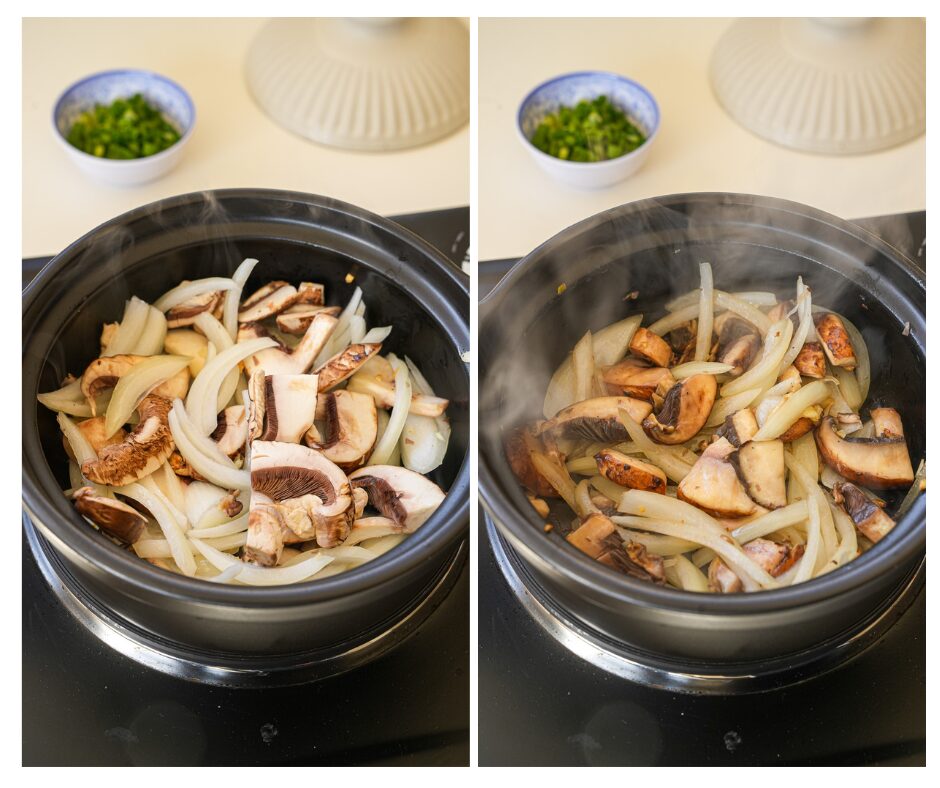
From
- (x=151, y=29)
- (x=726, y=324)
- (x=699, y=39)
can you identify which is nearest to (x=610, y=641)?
(x=726, y=324)

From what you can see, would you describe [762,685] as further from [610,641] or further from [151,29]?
[151,29]

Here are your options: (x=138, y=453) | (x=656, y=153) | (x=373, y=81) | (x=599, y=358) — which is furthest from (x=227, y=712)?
(x=656, y=153)

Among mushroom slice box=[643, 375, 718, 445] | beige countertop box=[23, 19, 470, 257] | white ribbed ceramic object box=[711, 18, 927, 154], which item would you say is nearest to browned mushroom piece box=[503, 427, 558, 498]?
mushroom slice box=[643, 375, 718, 445]

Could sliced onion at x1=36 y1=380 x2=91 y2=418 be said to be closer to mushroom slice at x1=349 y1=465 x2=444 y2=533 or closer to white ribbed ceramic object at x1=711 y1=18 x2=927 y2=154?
mushroom slice at x1=349 y1=465 x2=444 y2=533

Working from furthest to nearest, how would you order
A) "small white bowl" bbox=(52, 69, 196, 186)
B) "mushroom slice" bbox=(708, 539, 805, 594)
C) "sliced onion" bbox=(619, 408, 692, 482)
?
"small white bowl" bbox=(52, 69, 196, 186)
"sliced onion" bbox=(619, 408, 692, 482)
"mushroom slice" bbox=(708, 539, 805, 594)

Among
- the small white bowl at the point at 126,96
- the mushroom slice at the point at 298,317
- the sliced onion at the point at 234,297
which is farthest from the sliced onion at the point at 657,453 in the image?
the small white bowl at the point at 126,96

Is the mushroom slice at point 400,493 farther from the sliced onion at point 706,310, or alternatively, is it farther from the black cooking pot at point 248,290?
the sliced onion at point 706,310
